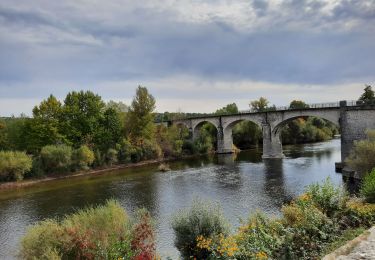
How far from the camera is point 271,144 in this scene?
58594 mm

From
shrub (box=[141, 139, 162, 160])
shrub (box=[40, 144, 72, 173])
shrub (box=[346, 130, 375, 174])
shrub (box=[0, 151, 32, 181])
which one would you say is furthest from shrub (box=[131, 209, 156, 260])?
shrub (box=[141, 139, 162, 160])

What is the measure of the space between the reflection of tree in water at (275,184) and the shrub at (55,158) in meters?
27.9

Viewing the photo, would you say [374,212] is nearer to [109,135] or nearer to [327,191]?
[327,191]

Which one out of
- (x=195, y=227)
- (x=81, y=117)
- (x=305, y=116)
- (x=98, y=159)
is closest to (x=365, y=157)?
(x=195, y=227)

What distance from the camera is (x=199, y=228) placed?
14766 mm

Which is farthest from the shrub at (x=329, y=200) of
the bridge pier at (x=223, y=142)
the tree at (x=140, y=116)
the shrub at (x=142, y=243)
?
the bridge pier at (x=223, y=142)

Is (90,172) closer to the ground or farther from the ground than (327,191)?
closer to the ground

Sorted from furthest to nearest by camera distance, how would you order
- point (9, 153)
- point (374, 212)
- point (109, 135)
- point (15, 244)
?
1. point (109, 135)
2. point (9, 153)
3. point (15, 244)
4. point (374, 212)

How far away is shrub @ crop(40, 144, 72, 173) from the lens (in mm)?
48625

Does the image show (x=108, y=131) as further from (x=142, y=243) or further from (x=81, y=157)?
(x=142, y=243)

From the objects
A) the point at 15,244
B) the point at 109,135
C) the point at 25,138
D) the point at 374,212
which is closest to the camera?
the point at 374,212

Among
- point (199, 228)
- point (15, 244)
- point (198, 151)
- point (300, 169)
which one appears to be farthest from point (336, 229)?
point (198, 151)

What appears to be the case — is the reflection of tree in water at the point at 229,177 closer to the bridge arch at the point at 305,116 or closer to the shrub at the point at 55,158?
the bridge arch at the point at 305,116

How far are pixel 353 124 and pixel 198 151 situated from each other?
34.9 meters
